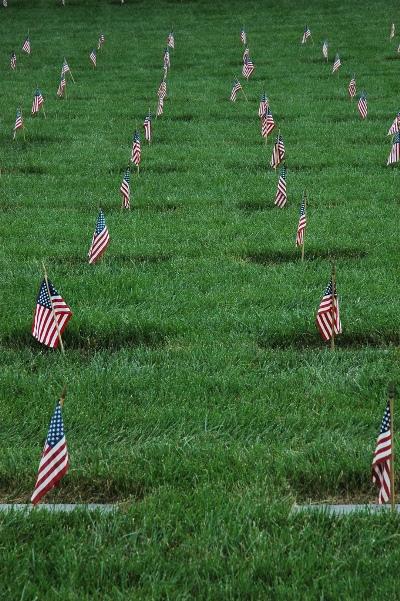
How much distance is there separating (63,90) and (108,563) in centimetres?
2089

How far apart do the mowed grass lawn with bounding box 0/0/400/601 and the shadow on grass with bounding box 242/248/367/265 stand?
0.09ft

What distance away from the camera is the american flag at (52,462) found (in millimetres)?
4613

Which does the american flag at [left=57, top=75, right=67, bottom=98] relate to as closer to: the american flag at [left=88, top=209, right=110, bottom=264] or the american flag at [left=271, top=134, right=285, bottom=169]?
the american flag at [left=271, top=134, right=285, bottom=169]

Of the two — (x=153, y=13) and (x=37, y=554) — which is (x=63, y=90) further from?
(x=37, y=554)

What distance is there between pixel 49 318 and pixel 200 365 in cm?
125

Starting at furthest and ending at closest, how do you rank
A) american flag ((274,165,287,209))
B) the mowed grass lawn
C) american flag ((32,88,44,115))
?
1. american flag ((32,88,44,115))
2. american flag ((274,165,287,209))
3. the mowed grass lawn

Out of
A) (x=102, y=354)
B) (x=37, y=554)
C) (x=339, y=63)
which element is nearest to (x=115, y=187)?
(x=102, y=354)

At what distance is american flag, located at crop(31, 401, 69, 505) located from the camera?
461 cm

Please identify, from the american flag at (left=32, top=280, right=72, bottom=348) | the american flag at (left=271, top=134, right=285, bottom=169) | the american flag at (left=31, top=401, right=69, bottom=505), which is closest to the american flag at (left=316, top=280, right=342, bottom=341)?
the american flag at (left=32, top=280, right=72, bottom=348)

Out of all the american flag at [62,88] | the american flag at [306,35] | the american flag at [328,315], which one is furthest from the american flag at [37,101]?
the american flag at [328,315]

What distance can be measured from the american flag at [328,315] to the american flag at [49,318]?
201 cm

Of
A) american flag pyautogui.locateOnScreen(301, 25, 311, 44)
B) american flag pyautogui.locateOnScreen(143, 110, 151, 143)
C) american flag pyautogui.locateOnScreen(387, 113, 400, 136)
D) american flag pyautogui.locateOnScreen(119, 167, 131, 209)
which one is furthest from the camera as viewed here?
american flag pyautogui.locateOnScreen(301, 25, 311, 44)

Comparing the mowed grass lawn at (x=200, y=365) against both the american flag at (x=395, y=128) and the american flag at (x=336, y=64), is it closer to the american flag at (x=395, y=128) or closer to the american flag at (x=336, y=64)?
the american flag at (x=395, y=128)

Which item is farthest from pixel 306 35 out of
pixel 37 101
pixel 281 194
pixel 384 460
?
pixel 384 460
